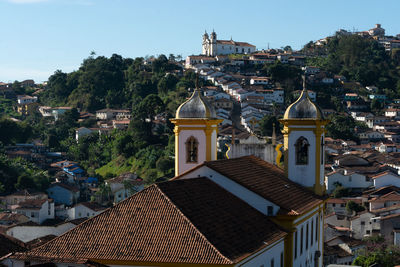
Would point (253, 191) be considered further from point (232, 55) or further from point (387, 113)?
point (232, 55)

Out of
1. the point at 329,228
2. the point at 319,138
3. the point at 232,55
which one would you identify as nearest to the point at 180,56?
the point at 232,55

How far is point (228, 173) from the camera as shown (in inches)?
826

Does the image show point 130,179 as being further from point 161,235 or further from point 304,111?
point 161,235

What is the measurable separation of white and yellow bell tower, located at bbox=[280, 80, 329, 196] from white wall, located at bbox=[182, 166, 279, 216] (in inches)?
232

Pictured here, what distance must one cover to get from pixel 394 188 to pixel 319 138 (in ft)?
144

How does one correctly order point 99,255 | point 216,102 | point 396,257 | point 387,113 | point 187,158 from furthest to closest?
point 387,113 → point 216,102 → point 396,257 → point 187,158 → point 99,255

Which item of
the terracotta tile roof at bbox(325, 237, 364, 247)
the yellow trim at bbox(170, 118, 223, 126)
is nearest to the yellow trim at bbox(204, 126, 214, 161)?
the yellow trim at bbox(170, 118, 223, 126)

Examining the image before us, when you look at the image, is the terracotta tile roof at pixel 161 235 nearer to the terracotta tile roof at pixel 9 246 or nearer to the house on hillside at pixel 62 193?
the terracotta tile roof at pixel 9 246

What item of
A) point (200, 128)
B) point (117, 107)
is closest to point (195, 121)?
point (200, 128)

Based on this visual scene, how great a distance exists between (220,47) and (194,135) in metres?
129

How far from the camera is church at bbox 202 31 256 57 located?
152 metres

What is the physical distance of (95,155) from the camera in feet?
299

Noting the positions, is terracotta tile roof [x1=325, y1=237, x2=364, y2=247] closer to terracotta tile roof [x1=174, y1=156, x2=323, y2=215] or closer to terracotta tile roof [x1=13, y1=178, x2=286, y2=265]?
terracotta tile roof [x1=174, y1=156, x2=323, y2=215]

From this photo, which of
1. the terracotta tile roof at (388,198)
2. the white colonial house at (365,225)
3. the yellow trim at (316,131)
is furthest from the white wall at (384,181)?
the yellow trim at (316,131)
